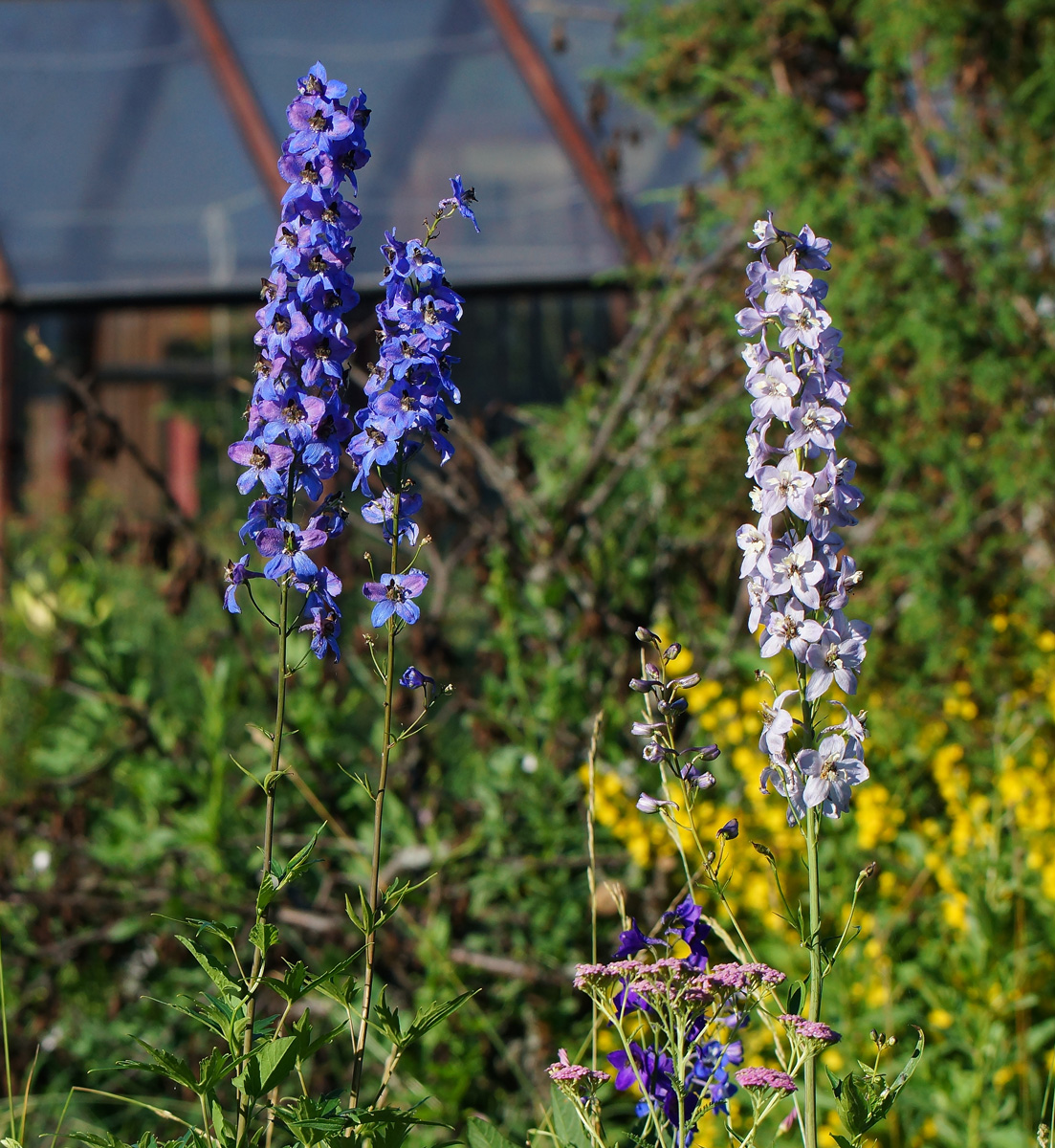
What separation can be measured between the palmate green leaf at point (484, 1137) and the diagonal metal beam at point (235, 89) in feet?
16.6

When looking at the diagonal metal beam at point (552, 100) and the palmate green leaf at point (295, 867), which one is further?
the diagonal metal beam at point (552, 100)

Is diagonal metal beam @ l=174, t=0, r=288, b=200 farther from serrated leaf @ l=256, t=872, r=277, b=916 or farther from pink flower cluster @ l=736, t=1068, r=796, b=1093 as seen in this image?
pink flower cluster @ l=736, t=1068, r=796, b=1093

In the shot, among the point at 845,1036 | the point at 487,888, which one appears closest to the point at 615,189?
the point at 487,888

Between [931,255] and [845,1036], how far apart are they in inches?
97.6

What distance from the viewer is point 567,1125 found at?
154cm

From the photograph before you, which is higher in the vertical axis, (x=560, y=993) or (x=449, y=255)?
(x=449, y=255)

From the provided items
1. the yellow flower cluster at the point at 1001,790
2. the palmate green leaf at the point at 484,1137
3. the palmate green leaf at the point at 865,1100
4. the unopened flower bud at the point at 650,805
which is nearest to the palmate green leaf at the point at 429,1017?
the palmate green leaf at the point at 484,1137

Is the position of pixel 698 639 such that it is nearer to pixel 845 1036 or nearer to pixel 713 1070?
pixel 845 1036

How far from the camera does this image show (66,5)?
639cm

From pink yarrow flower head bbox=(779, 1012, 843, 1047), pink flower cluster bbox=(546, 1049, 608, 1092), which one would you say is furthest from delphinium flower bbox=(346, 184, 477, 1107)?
pink yarrow flower head bbox=(779, 1012, 843, 1047)

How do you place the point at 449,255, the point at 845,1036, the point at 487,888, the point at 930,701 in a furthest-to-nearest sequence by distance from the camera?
the point at 449,255 < the point at 930,701 < the point at 487,888 < the point at 845,1036

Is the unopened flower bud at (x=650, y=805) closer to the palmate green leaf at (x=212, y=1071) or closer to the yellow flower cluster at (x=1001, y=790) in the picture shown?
the palmate green leaf at (x=212, y=1071)

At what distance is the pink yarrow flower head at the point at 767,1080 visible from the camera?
1331 mm

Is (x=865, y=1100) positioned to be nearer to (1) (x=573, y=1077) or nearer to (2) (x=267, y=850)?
(1) (x=573, y=1077)
